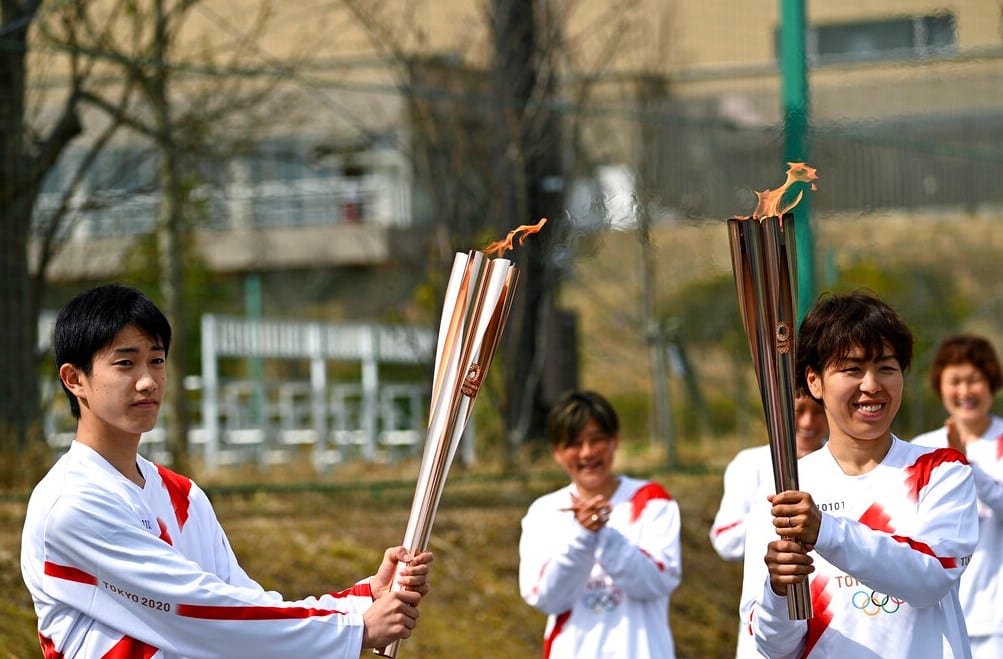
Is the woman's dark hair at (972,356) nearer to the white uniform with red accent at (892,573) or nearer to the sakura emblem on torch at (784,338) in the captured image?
the white uniform with red accent at (892,573)

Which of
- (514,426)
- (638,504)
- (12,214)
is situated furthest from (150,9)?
(638,504)

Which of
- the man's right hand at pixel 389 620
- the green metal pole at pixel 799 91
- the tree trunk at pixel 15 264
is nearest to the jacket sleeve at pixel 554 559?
the man's right hand at pixel 389 620

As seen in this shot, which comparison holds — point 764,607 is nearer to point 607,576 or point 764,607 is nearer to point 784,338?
point 784,338

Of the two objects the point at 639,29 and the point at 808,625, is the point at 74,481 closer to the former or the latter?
the point at 808,625

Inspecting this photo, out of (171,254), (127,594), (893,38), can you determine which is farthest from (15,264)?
(893,38)

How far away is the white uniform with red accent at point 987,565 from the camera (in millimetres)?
5125

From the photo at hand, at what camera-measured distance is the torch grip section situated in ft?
9.65

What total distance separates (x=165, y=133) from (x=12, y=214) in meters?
1.01

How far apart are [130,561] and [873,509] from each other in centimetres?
150

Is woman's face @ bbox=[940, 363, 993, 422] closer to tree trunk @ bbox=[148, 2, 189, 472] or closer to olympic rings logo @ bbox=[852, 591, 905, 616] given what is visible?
olympic rings logo @ bbox=[852, 591, 905, 616]

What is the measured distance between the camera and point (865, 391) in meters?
3.16

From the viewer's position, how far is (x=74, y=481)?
2.98 metres

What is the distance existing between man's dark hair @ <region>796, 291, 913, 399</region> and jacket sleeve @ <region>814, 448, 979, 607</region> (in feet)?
0.88

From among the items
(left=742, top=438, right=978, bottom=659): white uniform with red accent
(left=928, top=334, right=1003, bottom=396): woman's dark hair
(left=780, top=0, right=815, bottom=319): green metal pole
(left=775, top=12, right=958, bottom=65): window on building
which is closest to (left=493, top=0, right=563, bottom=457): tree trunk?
(left=775, top=12, right=958, bottom=65): window on building
